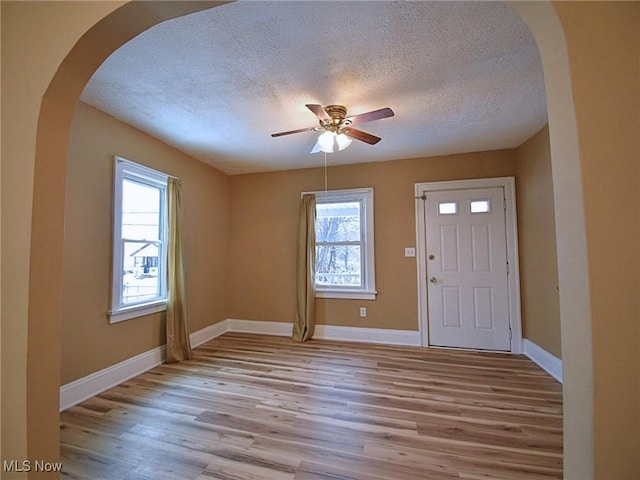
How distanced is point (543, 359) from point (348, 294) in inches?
88.7

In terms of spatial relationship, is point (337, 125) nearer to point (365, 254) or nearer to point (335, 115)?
point (335, 115)

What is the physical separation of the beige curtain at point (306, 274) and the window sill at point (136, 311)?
67.0 inches

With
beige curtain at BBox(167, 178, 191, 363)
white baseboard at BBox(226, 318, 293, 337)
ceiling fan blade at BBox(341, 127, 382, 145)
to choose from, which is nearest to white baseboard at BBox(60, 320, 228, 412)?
beige curtain at BBox(167, 178, 191, 363)

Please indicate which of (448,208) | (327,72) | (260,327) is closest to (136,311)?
(260,327)

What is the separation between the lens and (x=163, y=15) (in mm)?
977

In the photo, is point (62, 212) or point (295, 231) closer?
point (62, 212)

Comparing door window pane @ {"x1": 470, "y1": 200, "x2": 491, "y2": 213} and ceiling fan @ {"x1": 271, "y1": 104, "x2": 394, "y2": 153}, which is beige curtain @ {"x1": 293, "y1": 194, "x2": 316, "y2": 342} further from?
Answer: door window pane @ {"x1": 470, "y1": 200, "x2": 491, "y2": 213}

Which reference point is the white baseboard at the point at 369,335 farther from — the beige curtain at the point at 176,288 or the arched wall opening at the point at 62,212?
the arched wall opening at the point at 62,212

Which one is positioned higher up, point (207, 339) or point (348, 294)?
point (348, 294)

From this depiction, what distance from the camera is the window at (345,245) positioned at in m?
3.94

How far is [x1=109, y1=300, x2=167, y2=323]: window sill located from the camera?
2643mm

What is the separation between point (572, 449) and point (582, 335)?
0.98 ft

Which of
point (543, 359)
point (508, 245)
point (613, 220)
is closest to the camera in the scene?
point (613, 220)

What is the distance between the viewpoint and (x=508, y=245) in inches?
137
